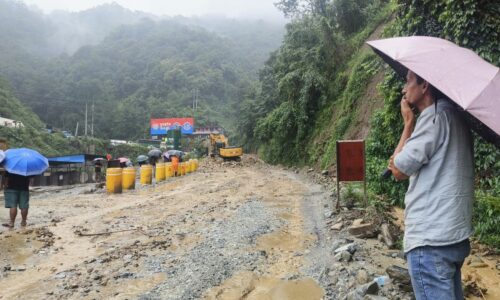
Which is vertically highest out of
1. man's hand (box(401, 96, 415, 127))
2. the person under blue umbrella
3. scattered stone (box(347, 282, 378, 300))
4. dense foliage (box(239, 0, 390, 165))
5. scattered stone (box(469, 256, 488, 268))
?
dense foliage (box(239, 0, 390, 165))

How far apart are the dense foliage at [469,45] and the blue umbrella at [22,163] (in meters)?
8.20

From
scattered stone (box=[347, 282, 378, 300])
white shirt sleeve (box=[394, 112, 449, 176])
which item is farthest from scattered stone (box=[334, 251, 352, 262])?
white shirt sleeve (box=[394, 112, 449, 176])

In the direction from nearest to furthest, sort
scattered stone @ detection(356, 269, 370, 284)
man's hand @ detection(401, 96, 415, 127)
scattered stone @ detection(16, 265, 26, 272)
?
man's hand @ detection(401, 96, 415, 127)
scattered stone @ detection(356, 269, 370, 284)
scattered stone @ detection(16, 265, 26, 272)

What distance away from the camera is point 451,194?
2.15m

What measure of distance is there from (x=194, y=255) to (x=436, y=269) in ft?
15.2

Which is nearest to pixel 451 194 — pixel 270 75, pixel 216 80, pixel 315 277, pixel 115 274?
pixel 315 277

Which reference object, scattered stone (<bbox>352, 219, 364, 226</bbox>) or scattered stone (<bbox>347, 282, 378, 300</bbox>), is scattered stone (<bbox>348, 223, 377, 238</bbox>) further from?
scattered stone (<bbox>347, 282, 378, 300</bbox>)

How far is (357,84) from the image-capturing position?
1945 centimetres

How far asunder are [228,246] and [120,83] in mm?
95560

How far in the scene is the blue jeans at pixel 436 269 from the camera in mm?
2111

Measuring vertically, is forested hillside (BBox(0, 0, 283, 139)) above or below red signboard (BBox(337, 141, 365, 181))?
above

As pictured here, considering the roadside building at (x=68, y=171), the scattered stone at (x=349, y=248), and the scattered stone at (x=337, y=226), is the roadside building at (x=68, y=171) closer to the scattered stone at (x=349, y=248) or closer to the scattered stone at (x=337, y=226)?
the scattered stone at (x=337, y=226)

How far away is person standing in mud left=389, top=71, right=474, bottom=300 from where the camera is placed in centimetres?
212

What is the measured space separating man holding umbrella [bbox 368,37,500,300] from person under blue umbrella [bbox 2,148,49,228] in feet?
28.5
